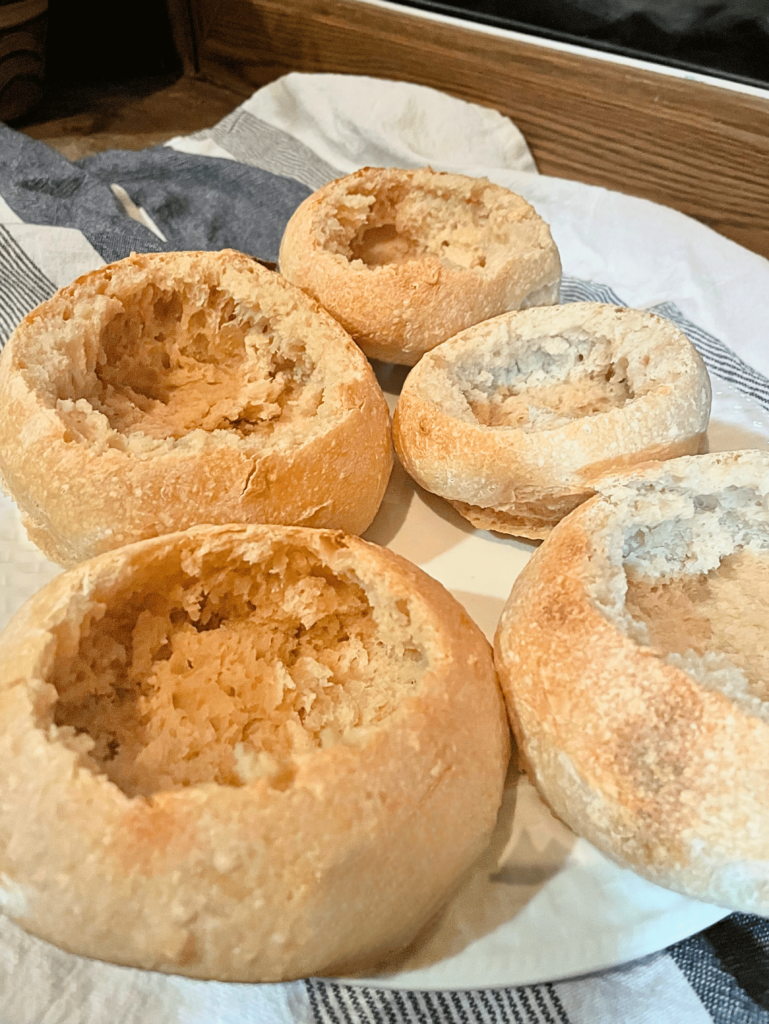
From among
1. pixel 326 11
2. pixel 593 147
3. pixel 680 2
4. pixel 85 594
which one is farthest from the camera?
pixel 326 11

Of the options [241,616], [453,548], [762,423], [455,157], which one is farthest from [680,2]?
[241,616]

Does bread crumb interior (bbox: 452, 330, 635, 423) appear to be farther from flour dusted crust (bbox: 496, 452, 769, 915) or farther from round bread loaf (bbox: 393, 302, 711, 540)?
flour dusted crust (bbox: 496, 452, 769, 915)

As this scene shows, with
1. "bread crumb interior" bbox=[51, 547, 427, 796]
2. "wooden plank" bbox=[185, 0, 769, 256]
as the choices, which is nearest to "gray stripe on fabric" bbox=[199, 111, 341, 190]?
"wooden plank" bbox=[185, 0, 769, 256]

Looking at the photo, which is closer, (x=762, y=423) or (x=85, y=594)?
(x=85, y=594)

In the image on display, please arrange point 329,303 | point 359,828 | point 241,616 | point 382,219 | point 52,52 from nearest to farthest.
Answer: point 359,828, point 241,616, point 329,303, point 382,219, point 52,52

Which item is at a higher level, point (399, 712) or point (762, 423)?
point (399, 712)

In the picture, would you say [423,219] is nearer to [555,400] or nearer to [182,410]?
[555,400]

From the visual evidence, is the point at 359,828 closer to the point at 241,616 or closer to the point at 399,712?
the point at 399,712

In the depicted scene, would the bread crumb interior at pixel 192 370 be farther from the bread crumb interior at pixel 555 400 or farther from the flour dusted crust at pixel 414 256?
the bread crumb interior at pixel 555 400

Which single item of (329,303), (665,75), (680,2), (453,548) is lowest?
(453,548)
